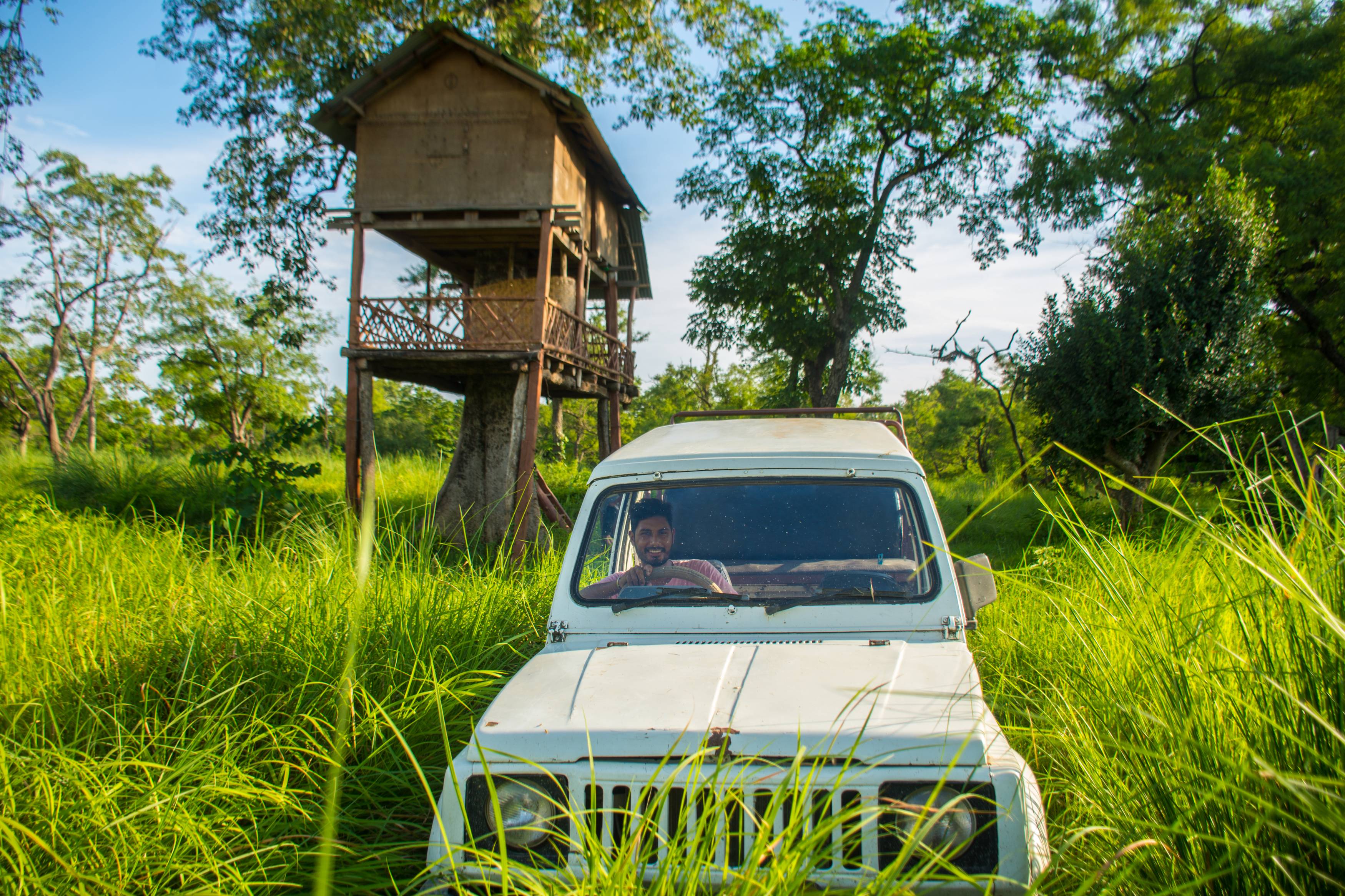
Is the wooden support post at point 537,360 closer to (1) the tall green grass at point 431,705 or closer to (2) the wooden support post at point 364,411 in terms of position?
(2) the wooden support post at point 364,411

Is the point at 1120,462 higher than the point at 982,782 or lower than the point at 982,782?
higher

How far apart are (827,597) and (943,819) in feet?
3.21

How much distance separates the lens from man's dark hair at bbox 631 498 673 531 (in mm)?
3258

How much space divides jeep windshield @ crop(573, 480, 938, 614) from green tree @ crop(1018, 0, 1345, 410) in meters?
15.3

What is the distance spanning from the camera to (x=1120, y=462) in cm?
1205

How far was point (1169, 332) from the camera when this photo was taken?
1127 cm

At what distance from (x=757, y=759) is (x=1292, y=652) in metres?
1.24

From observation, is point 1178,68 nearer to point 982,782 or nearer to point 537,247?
point 537,247

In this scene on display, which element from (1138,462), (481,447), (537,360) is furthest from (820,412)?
(481,447)

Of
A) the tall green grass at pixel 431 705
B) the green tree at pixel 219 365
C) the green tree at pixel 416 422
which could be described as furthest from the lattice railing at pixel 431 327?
the green tree at pixel 219 365

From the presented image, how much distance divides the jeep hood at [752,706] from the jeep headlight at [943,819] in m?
0.09

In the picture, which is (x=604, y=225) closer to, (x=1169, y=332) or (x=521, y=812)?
(x=1169, y=332)

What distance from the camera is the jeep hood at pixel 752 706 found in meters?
1.96

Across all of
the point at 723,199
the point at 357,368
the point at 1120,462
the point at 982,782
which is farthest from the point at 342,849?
the point at 723,199
